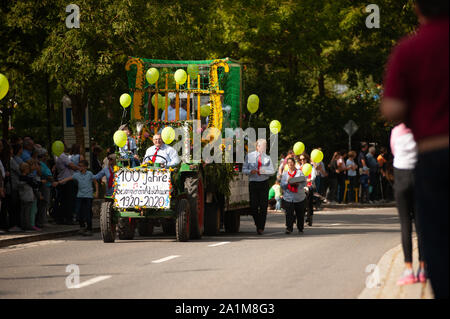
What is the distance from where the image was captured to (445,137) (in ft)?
17.3

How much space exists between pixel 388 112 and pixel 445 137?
0.37 meters

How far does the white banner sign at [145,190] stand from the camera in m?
16.2

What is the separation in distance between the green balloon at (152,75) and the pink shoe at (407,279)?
32.7ft

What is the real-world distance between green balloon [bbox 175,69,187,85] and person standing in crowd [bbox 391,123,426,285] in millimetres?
8883

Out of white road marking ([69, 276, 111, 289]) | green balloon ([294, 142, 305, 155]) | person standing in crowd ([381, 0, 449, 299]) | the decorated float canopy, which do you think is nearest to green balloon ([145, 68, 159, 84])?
the decorated float canopy

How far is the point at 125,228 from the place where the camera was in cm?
1767

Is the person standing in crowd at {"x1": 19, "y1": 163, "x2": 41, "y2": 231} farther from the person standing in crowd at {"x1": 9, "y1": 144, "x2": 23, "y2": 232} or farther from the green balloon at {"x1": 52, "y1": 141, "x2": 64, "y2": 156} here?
the green balloon at {"x1": 52, "y1": 141, "x2": 64, "y2": 156}

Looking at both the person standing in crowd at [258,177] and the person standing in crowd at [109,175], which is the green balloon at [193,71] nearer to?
the person standing in crowd at [258,177]

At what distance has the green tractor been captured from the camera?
1630cm

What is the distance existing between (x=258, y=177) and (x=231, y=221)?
1172 mm

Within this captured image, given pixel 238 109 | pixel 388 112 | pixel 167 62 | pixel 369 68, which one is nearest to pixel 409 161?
pixel 388 112

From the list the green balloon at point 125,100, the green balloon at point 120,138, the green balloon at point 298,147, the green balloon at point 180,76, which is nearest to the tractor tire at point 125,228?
the green balloon at point 120,138
